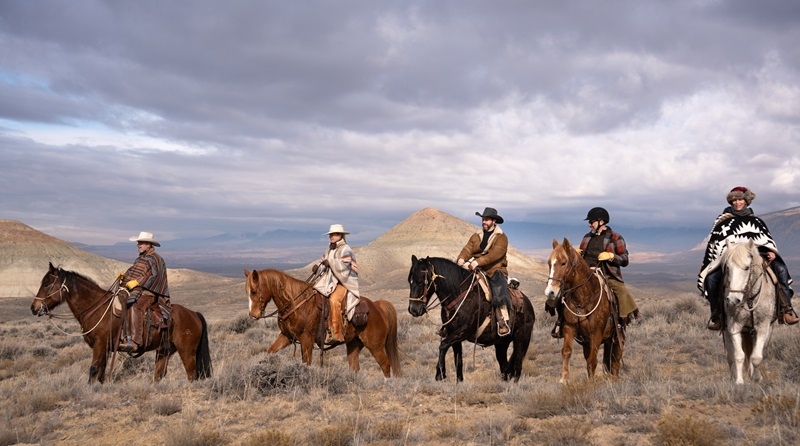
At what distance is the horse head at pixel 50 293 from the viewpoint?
9789 millimetres

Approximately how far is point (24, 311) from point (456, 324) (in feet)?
178

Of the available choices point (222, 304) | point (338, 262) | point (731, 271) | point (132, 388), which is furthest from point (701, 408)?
point (222, 304)

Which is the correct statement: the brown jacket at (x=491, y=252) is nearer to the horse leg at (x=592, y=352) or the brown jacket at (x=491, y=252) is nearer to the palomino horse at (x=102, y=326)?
the horse leg at (x=592, y=352)

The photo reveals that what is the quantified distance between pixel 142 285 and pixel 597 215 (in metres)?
8.42

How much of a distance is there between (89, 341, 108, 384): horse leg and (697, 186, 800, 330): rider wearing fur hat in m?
10.2

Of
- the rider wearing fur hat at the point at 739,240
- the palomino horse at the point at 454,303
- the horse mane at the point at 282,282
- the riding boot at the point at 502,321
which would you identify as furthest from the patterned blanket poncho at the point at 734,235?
the horse mane at the point at 282,282

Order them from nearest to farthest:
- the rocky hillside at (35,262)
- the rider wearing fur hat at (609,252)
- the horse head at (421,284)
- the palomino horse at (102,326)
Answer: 1. the horse head at (421,284)
2. the rider wearing fur hat at (609,252)
3. the palomino horse at (102,326)
4. the rocky hillside at (35,262)

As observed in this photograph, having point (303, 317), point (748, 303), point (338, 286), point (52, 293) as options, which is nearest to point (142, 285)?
point (52, 293)

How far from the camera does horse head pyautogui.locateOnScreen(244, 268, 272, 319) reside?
9.11 metres

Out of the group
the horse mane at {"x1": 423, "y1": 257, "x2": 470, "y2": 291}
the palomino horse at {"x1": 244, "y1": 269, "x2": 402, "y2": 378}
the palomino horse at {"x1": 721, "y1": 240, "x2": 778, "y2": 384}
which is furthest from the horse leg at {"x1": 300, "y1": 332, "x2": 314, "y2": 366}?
the palomino horse at {"x1": 721, "y1": 240, "x2": 778, "y2": 384}

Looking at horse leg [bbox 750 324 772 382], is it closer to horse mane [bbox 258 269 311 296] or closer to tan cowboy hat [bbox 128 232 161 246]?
horse mane [bbox 258 269 311 296]

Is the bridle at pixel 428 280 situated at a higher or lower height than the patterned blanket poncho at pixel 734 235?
lower

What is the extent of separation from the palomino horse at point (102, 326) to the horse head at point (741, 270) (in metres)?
9.07

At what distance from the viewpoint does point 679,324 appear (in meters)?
17.1
